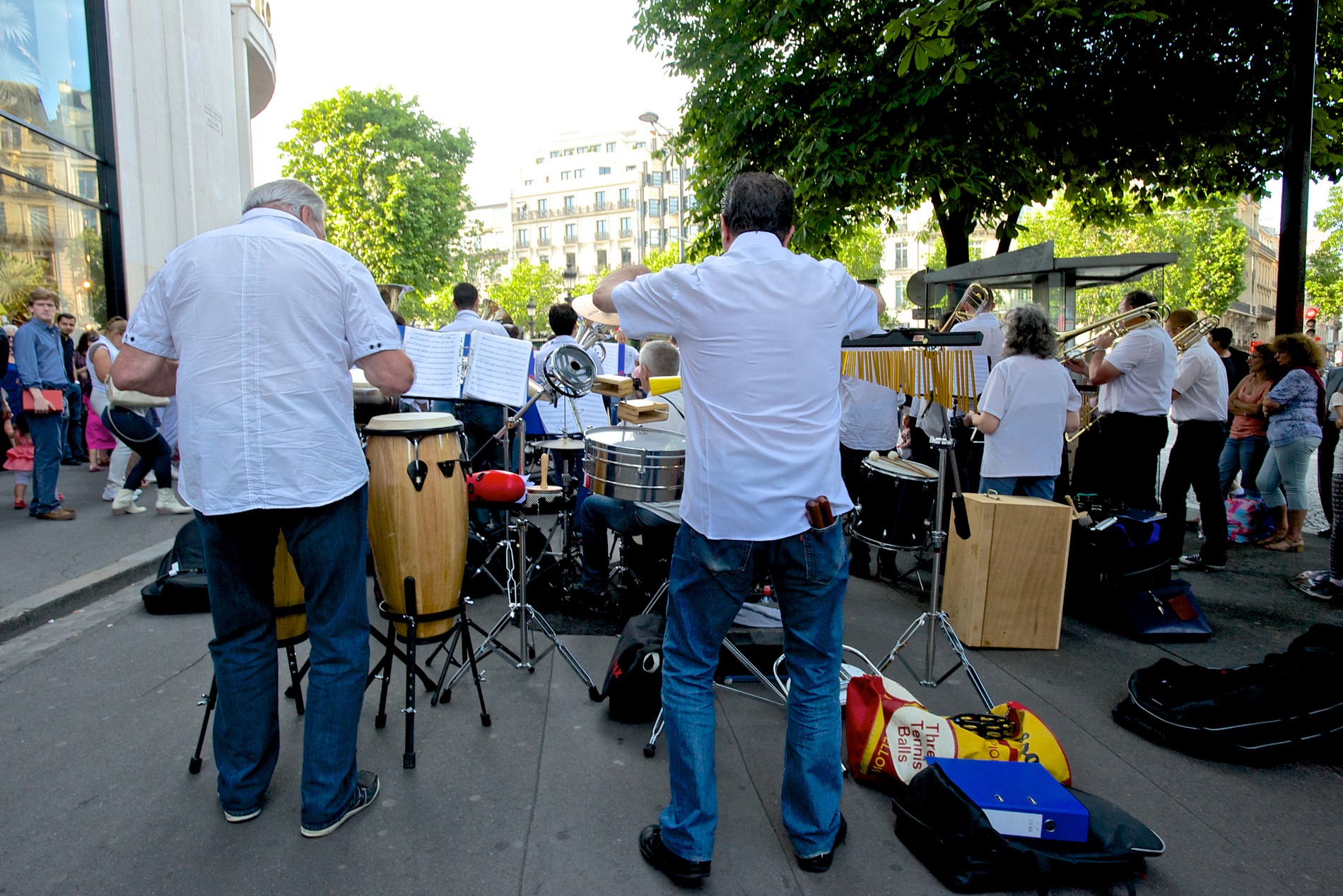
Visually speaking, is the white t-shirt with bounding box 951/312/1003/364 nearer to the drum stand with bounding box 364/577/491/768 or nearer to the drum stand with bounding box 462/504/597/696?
the drum stand with bounding box 462/504/597/696

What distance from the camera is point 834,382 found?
2354 mm

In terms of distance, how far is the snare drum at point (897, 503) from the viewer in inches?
173

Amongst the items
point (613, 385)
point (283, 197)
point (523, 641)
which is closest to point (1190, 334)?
point (613, 385)

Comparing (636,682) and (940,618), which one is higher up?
(940,618)

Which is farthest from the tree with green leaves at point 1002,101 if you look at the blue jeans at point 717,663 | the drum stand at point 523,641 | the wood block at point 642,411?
the blue jeans at point 717,663

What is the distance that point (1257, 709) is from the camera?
3107 mm

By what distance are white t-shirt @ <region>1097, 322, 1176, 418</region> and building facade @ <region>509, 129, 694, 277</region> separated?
68.9 meters

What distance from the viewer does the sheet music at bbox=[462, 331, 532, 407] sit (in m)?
3.71

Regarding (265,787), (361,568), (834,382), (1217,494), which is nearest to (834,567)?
(834,382)

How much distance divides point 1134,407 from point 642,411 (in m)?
4.09

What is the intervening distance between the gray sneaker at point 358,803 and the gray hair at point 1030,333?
13.0ft

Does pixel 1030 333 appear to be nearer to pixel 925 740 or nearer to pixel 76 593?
pixel 925 740

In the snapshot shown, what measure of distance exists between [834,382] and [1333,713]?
2.52 meters

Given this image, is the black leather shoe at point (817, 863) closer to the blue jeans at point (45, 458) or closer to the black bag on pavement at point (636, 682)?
the black bag on pavement at point (636, 682)
